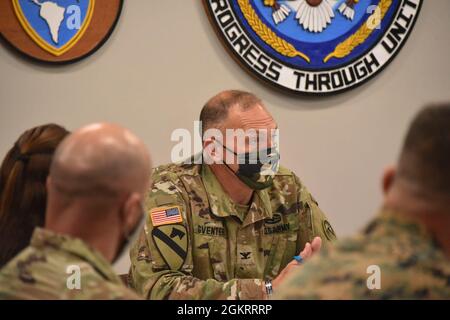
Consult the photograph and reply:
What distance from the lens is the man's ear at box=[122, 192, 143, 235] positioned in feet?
4.41

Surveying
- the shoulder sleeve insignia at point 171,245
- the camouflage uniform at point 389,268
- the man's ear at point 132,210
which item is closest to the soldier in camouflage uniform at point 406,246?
the camouflage uniform at point 389,268

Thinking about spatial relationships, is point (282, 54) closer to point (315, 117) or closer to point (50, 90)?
point (315, 117)

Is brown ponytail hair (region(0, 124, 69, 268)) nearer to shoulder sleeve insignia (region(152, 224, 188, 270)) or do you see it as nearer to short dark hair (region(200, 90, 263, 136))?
shoulder sleeve insignia (region(152, 224, 188, 270))

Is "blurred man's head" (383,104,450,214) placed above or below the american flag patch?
above

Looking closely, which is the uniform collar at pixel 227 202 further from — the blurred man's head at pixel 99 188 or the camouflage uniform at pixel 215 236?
the blurred man's head at pixel 99 188

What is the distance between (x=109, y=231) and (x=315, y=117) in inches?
70.2

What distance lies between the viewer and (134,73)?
9.16ft

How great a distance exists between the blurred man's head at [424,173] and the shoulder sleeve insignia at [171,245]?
1.07m

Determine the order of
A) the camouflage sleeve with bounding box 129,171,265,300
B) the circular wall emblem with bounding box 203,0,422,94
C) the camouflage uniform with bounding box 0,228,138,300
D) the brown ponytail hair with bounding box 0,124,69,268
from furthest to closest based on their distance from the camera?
the circular wall emblem with bounding box 203,0,422,94
the camouflage sleeve with bounding box 129,171,265,300
the brown ponytail hair with bounding box 0,124,69,268
the camouflage uniform with bounding box 0,228,138,300

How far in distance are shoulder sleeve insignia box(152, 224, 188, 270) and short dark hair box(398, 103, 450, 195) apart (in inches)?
43.2

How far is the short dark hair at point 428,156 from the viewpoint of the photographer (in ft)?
3.70

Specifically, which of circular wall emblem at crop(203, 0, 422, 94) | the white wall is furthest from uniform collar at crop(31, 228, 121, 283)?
Result: circular wall emblem at crop(203, 0, 422, 94)
